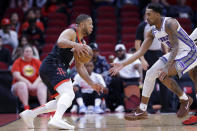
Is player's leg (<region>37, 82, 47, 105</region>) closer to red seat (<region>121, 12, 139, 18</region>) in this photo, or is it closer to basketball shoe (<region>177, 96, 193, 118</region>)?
basketball shoe (<region>177, 96, 193, 118</region>)

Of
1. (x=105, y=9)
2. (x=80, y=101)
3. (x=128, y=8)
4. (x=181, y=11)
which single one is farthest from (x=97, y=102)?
(x=128, y=8)

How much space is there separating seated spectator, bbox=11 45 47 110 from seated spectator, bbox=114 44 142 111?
168 centimetres

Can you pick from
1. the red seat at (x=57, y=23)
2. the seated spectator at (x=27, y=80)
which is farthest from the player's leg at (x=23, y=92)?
the red seat at (x=57, y=23)

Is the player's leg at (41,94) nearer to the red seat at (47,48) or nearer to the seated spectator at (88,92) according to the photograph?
the seated spectator at (88,92)

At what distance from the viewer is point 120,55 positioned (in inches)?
324

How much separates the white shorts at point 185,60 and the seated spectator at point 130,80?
122 inches

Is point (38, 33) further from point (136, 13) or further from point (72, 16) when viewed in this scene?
point (136, 13)

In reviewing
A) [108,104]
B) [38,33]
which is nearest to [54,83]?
[108,104]

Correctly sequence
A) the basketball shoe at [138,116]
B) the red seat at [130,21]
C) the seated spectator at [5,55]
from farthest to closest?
the red seat at [130,21] → the seated spectator at [5,55] → the basketball shoe at [138,116]

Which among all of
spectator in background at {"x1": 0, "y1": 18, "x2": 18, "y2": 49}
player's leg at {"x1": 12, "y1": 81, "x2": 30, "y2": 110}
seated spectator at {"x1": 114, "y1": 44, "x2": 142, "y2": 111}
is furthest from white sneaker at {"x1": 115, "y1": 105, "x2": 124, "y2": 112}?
spectator in background at {"x1": 0, "y1": 18, "x2": 18, "y2": 49}

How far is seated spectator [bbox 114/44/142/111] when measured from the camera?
796 cm

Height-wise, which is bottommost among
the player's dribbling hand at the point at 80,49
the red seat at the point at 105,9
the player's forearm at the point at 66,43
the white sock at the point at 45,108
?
the white sock at the point at 45,108

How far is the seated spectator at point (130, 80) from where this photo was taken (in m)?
7.96

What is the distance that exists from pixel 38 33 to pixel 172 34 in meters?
6.02
